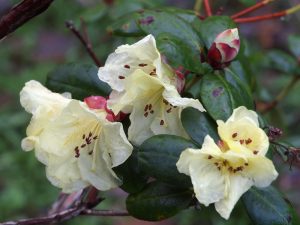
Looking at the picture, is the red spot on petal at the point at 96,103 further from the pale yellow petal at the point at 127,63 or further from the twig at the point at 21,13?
the twig at the point at 21,13

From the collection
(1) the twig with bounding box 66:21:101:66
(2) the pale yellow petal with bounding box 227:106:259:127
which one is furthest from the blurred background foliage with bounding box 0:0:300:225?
(2) the pale yellow petal with bounding box 227:106:259:127

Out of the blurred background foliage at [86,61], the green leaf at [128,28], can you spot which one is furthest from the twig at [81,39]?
the blurred background foliage at [86,61]

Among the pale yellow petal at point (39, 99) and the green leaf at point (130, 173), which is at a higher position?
the pale yellow petal at point (39, 99)

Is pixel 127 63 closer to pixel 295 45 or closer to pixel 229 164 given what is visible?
pixel 229 164

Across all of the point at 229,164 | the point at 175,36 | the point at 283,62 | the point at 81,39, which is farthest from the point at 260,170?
the point at 283,62

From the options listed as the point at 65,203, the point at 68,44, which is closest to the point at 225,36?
the point at 65,203

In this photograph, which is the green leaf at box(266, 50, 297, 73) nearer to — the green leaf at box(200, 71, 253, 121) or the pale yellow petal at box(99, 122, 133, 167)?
the green leaf at box(200, 71, 253, 121)

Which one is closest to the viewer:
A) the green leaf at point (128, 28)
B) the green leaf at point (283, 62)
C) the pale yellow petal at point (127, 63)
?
the pale yellow petal at point (127, 63)
